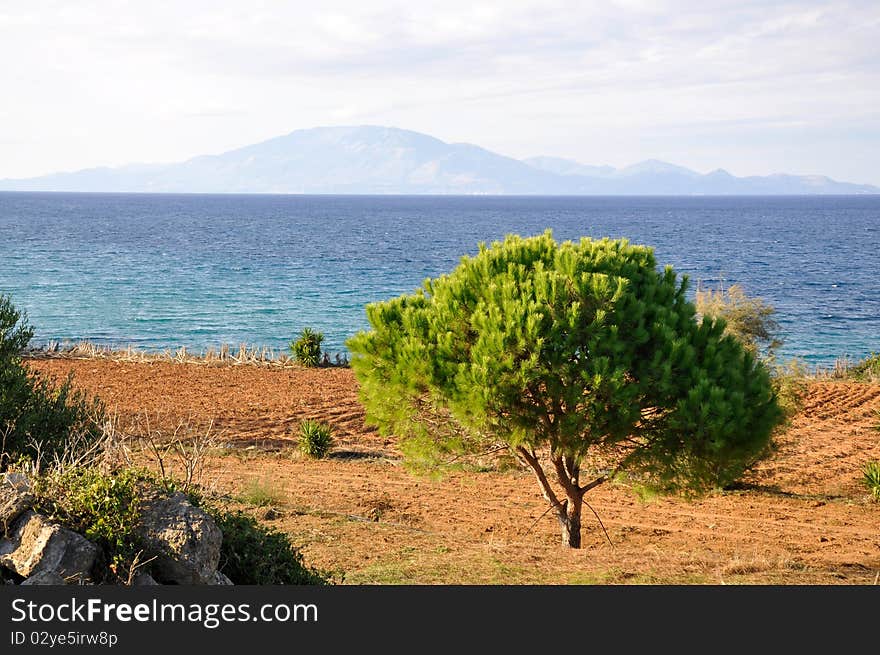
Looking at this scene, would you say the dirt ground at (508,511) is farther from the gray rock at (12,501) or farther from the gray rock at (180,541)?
the gray rock at (12,501)

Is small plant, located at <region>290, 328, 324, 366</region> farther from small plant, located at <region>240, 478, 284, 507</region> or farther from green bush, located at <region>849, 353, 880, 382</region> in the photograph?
green bush, located at <region>849, 353, 880, 382</region>

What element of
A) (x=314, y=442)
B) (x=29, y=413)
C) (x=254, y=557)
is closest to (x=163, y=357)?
(x=314, y=442)

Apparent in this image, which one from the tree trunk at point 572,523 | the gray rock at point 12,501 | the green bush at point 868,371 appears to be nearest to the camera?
the gray rock at point 12,501

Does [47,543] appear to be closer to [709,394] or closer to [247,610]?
[247,610]

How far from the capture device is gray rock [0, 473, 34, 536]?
19.7 feet

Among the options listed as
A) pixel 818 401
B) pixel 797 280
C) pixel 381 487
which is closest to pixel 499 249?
pixel 381 487

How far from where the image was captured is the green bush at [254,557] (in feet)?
23.6

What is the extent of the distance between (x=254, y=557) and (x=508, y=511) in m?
→ 7.28

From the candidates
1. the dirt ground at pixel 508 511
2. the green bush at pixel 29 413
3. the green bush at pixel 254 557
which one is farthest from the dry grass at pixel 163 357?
the green bush at pixel 254 557

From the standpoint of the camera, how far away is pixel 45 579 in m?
5.71

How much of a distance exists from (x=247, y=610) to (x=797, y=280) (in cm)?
6629

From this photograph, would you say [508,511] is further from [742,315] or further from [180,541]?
[180,541]

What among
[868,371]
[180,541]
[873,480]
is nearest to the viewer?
[180,541]

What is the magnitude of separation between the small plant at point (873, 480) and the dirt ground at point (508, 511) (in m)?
0.26
